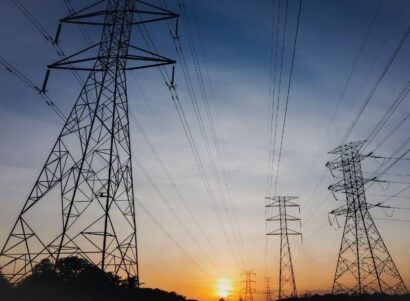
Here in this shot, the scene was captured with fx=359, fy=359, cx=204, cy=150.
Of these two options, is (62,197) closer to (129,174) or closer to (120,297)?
(129,174)

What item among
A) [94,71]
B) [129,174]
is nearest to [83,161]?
[129,174]

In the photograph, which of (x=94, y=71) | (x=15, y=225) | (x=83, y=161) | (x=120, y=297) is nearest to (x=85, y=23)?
(x=94, y=71)

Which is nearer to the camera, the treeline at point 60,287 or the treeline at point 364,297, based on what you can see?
the treeline at point 60,287

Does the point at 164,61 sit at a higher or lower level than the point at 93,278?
higher

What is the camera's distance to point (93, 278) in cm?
2116

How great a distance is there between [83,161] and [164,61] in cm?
672

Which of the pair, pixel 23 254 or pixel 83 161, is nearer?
pixel 23 254

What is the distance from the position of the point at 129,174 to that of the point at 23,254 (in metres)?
6.42

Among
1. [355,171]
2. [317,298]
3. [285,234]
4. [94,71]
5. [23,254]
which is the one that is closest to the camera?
[23,254]

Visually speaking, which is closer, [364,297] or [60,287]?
[60,287]

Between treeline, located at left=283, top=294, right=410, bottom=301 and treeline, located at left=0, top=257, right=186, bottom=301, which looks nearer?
treeline, located at left=0, top=257, right=186, bottom=301

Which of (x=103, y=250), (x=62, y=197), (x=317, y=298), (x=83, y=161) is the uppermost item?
(x=83, y=161)

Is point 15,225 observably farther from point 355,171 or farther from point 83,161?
point 355,171

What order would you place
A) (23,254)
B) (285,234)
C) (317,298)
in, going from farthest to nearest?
1. (317,298)
2. (285,234)
3. (23,254)
